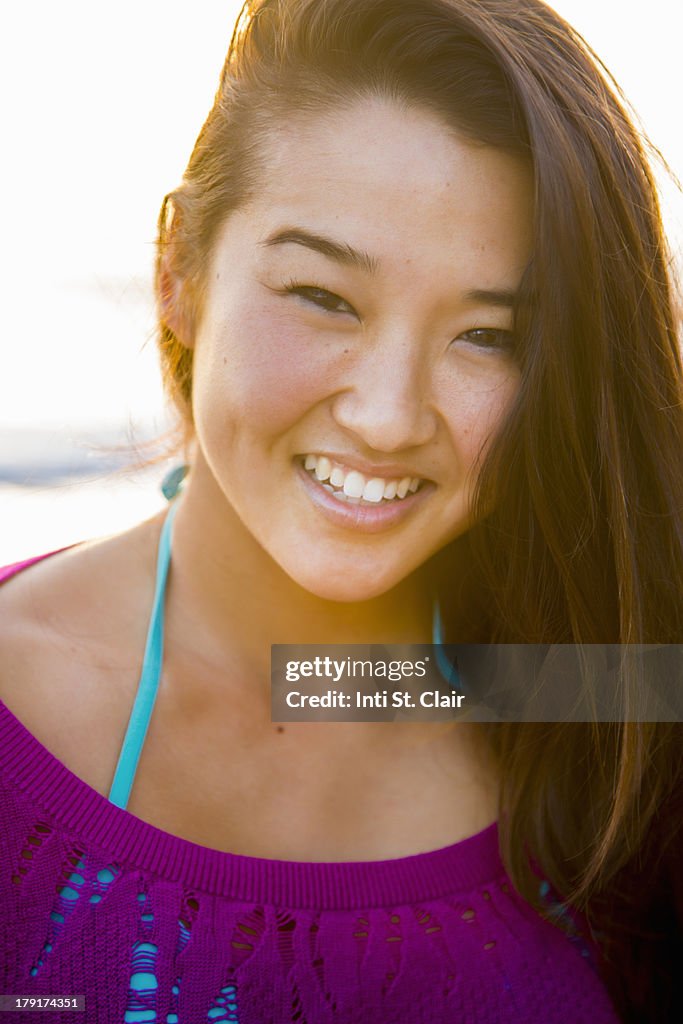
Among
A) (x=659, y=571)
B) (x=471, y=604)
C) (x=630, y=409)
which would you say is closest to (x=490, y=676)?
(x=471, y=604)

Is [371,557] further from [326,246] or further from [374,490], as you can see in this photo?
[326,246]

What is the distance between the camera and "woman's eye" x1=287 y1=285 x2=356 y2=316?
1070mm

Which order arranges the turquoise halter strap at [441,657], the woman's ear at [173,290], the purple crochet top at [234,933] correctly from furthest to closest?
the turquoise halter strap at [441,657] < the woman's ear at [173,290] < the purple crochet top at [234,933]

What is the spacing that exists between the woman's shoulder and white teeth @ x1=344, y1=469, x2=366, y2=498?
34 cm

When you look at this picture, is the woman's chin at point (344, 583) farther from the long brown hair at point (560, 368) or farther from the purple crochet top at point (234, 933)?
the purple crochet top at point (234, 933)

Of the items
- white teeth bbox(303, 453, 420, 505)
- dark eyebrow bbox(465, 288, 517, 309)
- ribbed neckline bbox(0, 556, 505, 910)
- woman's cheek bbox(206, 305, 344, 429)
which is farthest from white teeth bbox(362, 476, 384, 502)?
ribbed neckline bbox(0, 556, 505, 910)

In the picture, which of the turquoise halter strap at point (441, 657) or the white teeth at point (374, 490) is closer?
the white teeth at point (374, 490)

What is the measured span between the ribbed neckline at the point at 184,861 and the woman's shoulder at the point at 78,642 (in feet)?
0.11

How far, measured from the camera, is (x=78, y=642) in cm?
120

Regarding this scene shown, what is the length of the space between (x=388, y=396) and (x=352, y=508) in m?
0.15

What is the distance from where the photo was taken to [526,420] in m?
1.10

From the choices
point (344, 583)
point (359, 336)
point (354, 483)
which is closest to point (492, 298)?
point (359, 336)

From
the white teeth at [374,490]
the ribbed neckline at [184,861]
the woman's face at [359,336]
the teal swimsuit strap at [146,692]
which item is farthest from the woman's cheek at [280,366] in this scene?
the ribbed neckline at [184,861]

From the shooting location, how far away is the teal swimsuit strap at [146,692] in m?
1.12
